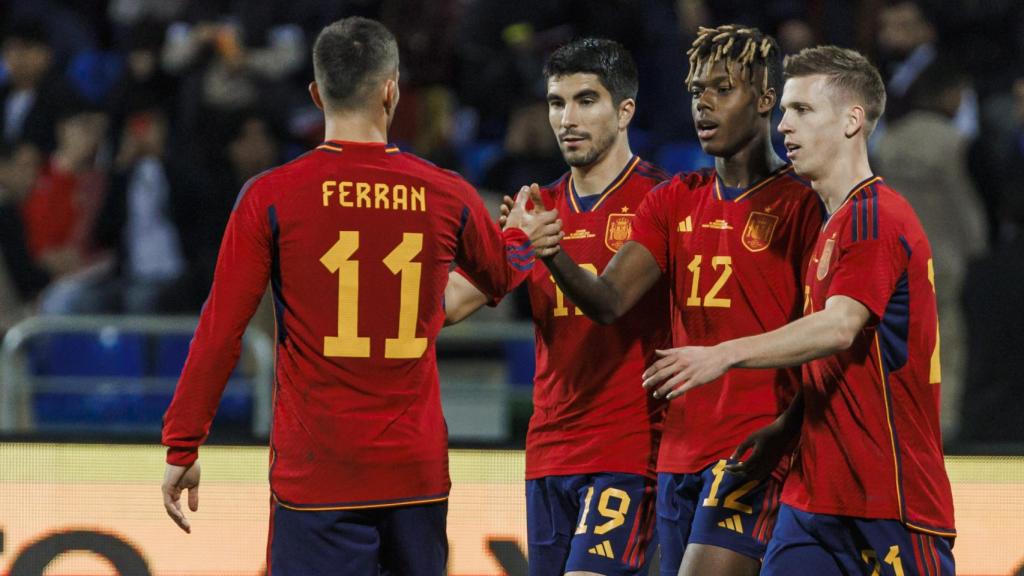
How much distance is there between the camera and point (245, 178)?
9.73 m

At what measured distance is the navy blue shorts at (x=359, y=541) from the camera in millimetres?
4289

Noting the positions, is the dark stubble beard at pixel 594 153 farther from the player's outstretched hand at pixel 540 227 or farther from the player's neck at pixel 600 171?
the player's outstretched hand at pixel 540 227

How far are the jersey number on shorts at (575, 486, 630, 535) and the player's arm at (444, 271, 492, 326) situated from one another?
76 cm

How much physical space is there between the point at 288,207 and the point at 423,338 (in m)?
0.54

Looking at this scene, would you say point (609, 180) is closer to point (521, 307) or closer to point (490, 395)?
point (490, 395)

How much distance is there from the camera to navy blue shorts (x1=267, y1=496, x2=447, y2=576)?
429 centimetres

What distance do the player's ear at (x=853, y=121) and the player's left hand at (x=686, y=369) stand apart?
828mm

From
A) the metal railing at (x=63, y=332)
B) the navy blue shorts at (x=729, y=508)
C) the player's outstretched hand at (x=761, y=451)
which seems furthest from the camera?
the metal railing at (x=63, y=332)

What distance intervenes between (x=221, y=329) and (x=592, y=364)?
1.49 m

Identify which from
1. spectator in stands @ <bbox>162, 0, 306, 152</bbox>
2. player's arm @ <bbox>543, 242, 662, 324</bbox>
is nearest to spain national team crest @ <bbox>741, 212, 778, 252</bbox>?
player's arm @ <bbox>543, 242, 662, 324</bbox>

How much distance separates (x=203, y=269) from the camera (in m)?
9.35

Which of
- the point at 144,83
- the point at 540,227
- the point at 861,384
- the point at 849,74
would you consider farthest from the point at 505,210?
the point at 144,83

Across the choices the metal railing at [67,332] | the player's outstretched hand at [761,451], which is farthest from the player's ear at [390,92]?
the metal railing at [67,332]

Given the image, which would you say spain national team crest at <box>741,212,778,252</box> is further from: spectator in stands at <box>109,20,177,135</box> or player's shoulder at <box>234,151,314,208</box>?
spectator in stands at <box>109,20,177,135</box>
